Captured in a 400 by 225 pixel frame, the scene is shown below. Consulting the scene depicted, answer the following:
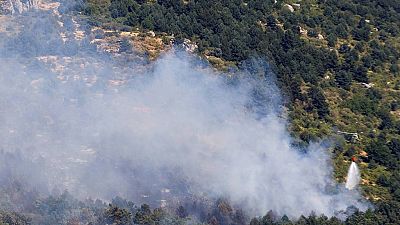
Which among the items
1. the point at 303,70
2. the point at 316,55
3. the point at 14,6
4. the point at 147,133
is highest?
the point at 14,6

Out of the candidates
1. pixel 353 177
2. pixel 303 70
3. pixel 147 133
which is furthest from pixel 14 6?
pixel 353 177

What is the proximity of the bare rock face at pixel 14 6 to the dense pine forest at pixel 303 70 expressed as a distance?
3.31m

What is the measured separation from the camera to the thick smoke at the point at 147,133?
39.6 metres

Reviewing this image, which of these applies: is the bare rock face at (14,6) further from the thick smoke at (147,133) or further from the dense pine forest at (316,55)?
the dense pine forest at (316,55)

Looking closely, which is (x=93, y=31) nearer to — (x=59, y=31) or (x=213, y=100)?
(x=59, y=31)

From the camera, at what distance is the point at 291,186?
41031mm

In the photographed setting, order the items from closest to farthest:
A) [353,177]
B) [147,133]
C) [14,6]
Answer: [147,133] < [353,177] < [14,6]

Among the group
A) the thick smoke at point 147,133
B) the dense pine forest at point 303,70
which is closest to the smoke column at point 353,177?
the dense pine forest at point 303,70

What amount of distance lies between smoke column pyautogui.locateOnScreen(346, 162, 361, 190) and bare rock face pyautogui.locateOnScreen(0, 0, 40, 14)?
21686 millimetres

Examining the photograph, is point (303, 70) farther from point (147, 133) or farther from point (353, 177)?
point (147, 133)

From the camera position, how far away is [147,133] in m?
43.2

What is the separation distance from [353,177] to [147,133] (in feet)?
35.5

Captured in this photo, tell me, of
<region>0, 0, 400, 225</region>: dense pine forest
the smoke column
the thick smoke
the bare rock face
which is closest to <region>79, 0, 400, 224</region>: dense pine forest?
<region>0, 0, 400, 225</region>: dense pine forest

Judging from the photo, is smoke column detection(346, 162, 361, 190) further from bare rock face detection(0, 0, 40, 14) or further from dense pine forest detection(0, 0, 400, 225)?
bare rock face detection(0, 0, 40, 14)
